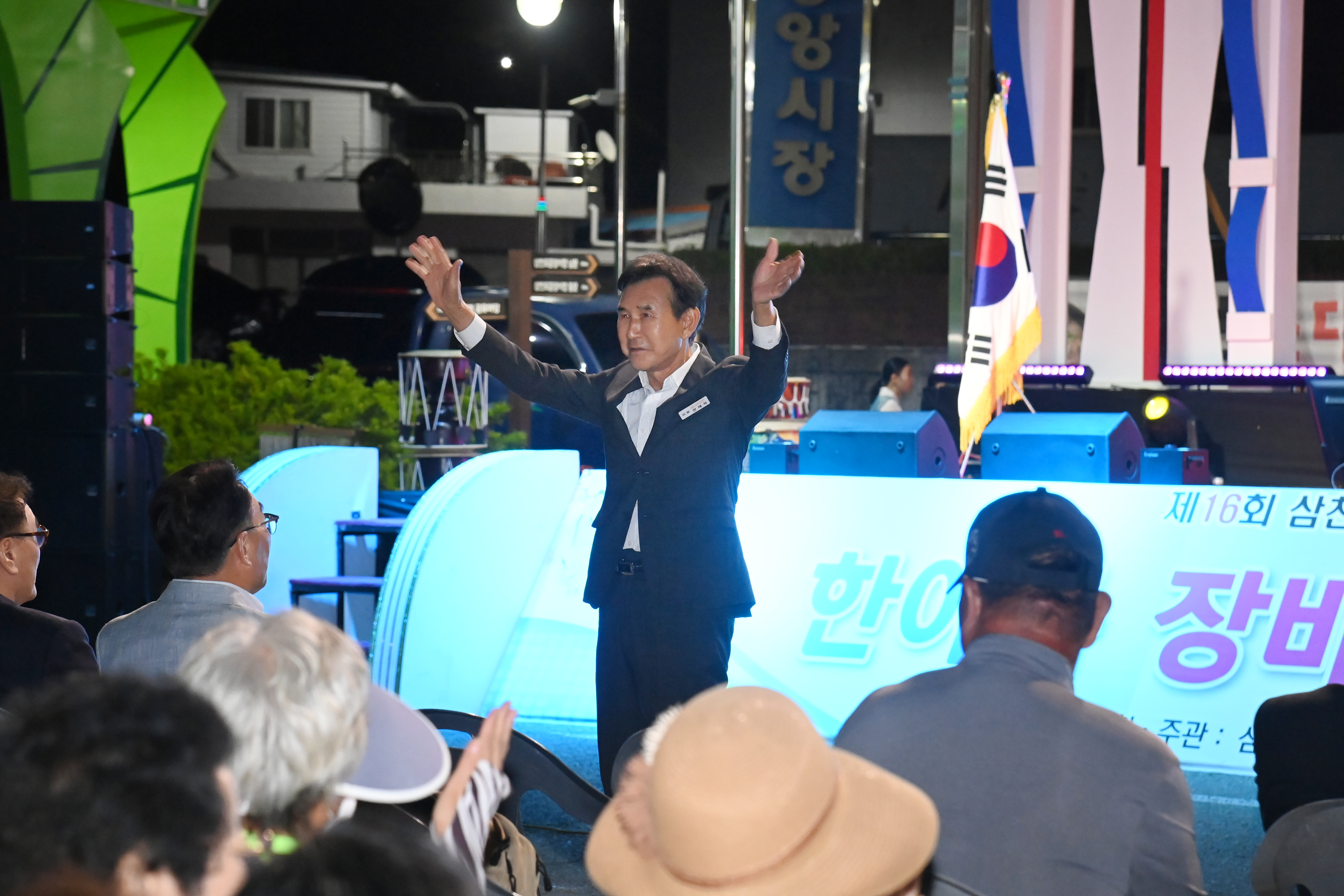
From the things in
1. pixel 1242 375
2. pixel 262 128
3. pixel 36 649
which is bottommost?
pixel 36 649

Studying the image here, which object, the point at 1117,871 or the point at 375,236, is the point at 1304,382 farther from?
the point at 375,236

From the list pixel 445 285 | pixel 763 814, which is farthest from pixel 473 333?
pixel 763 814

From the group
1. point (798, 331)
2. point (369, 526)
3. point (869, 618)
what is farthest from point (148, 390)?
point (798, 331)

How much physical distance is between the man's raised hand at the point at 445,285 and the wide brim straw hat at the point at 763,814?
7.66ft

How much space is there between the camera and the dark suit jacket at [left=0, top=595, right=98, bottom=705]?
2.69 m

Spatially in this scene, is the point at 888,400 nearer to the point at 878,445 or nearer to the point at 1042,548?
the point at 878,445

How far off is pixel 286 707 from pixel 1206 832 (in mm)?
3302

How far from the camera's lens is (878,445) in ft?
17.7

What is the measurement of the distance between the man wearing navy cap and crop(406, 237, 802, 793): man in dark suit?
1.36 meters

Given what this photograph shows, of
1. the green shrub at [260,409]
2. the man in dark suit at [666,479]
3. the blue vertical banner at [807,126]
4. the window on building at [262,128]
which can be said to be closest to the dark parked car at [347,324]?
the blue vertical banner at [807,126]

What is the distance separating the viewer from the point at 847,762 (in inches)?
51.6

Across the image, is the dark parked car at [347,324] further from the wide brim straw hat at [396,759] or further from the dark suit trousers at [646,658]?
the wide brim straw hat at [396,759]

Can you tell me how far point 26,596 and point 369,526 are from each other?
8.95ft

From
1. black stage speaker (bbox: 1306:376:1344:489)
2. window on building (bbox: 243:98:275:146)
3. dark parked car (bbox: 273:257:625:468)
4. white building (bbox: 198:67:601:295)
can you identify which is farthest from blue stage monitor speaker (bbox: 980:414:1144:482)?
window on building (bbox: 243:98:275:146)
